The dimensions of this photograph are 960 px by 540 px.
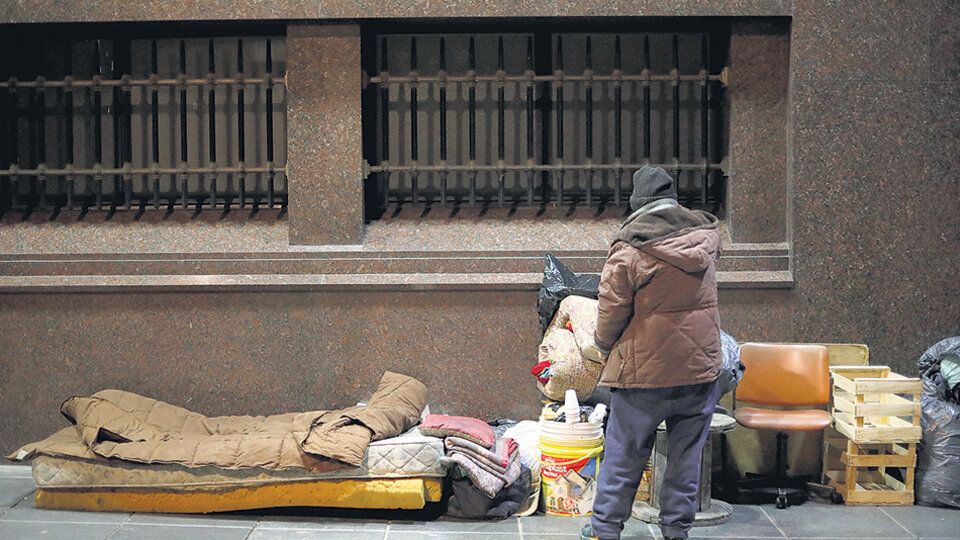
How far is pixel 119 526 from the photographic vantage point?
5336 mm

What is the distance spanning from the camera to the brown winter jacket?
15.0ft

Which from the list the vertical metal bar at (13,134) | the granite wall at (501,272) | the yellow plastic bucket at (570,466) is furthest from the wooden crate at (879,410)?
the vertical metal bar at (13,134)

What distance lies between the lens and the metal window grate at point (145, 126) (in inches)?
276

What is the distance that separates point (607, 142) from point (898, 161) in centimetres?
200

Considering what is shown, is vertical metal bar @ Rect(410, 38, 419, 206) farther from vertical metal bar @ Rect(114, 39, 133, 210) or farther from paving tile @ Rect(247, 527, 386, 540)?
paving tile @ Rect(247, 527, 386, 540)

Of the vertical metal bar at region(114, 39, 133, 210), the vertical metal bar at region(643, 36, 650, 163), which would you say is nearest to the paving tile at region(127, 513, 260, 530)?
the vertical metal bar at region(114, 39, 133, 210)

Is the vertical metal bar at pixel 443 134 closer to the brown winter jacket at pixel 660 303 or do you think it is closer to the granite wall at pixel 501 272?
the granite wall at pixel 501 272

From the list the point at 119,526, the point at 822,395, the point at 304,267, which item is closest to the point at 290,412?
the point at 304,267

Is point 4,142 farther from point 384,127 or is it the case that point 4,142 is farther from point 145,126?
point 384,127

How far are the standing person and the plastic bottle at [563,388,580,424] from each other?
70 cm

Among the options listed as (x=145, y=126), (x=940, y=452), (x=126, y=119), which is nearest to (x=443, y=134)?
(x=145, y=126)

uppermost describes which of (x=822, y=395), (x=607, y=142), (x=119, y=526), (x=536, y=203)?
(x=607, y=142)

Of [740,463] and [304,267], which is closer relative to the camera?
[740,463]

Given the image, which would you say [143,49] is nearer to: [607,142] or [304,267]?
[304,267]
